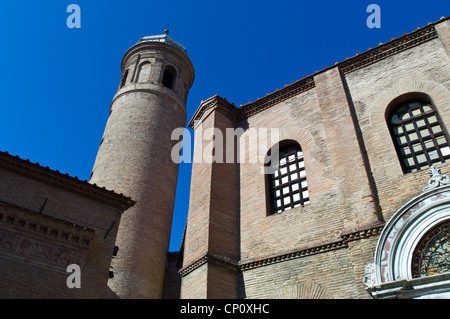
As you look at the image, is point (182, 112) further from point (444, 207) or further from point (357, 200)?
point (444, 207)

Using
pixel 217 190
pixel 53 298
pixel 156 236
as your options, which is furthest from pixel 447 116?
pixel 156 236

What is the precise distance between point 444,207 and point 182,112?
1239 cm

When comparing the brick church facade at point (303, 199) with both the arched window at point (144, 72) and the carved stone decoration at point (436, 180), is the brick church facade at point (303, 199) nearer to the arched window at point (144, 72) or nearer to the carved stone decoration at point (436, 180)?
the carved stone decoration at point (436, 180)

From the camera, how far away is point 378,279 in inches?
213

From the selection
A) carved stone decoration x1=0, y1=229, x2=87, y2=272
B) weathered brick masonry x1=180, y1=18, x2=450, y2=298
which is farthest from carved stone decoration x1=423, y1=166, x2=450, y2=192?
carved stone decoration x1=0, y1=229, x2=87, y2=272

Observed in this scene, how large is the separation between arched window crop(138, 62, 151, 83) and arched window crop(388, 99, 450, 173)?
37.8ft

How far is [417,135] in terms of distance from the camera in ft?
22.4

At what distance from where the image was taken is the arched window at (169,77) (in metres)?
17.3

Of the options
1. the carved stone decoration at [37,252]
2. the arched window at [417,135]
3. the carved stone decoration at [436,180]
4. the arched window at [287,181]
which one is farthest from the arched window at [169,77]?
the carved stone decoration at [436,180]

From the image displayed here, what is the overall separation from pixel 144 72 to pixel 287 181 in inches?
433

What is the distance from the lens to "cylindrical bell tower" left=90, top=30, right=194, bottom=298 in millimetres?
11266

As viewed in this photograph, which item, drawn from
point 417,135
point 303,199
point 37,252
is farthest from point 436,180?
point 37,252

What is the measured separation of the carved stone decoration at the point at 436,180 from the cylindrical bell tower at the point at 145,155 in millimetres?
8129
